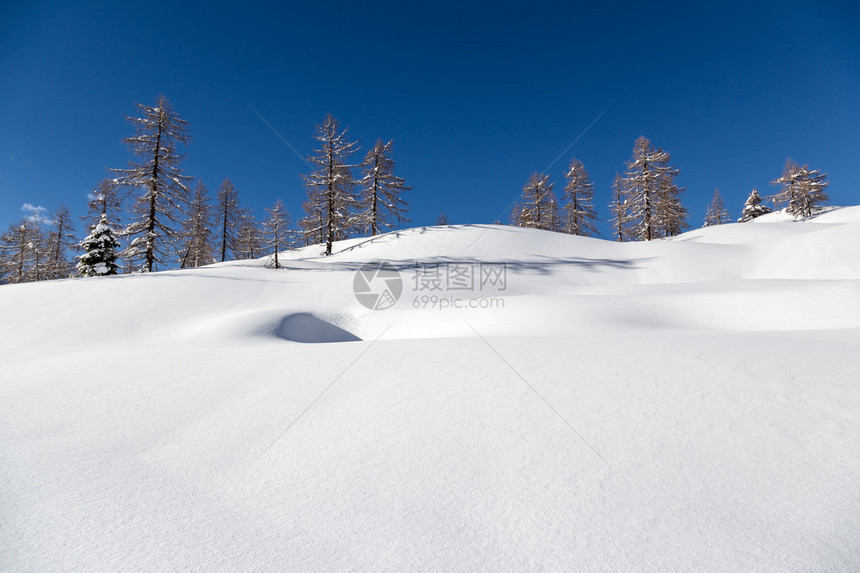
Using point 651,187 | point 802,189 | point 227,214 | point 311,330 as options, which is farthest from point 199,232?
point 802,189

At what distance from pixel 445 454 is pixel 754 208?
55535 mm

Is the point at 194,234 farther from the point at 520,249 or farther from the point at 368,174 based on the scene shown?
the point at 520,249

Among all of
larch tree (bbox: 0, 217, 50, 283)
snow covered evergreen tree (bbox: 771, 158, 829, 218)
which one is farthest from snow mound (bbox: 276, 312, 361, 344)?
snow covered evergreen tree (bbox: 771, 158, 829, 218)

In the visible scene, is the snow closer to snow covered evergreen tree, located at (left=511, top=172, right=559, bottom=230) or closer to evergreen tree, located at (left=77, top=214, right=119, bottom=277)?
evergreen tree, located at (left=77, top=214, right=119, bottom=277)

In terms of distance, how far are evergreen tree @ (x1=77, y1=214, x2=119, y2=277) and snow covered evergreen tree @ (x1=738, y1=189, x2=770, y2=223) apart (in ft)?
196

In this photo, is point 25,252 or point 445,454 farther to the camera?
point 25,252

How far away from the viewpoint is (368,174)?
26.5 m

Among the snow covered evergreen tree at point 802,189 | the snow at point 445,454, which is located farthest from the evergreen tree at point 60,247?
the snow covered evergreen tree at point 802,189

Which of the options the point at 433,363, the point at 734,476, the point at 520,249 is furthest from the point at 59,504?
the point at 520,249

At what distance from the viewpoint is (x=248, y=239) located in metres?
31.7

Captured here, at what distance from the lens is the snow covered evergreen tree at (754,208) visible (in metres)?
38.6

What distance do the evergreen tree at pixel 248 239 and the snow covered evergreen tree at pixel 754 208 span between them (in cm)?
5650

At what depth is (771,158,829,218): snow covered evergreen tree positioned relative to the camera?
1168 inches

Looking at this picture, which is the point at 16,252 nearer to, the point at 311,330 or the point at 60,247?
the point at 60,247
